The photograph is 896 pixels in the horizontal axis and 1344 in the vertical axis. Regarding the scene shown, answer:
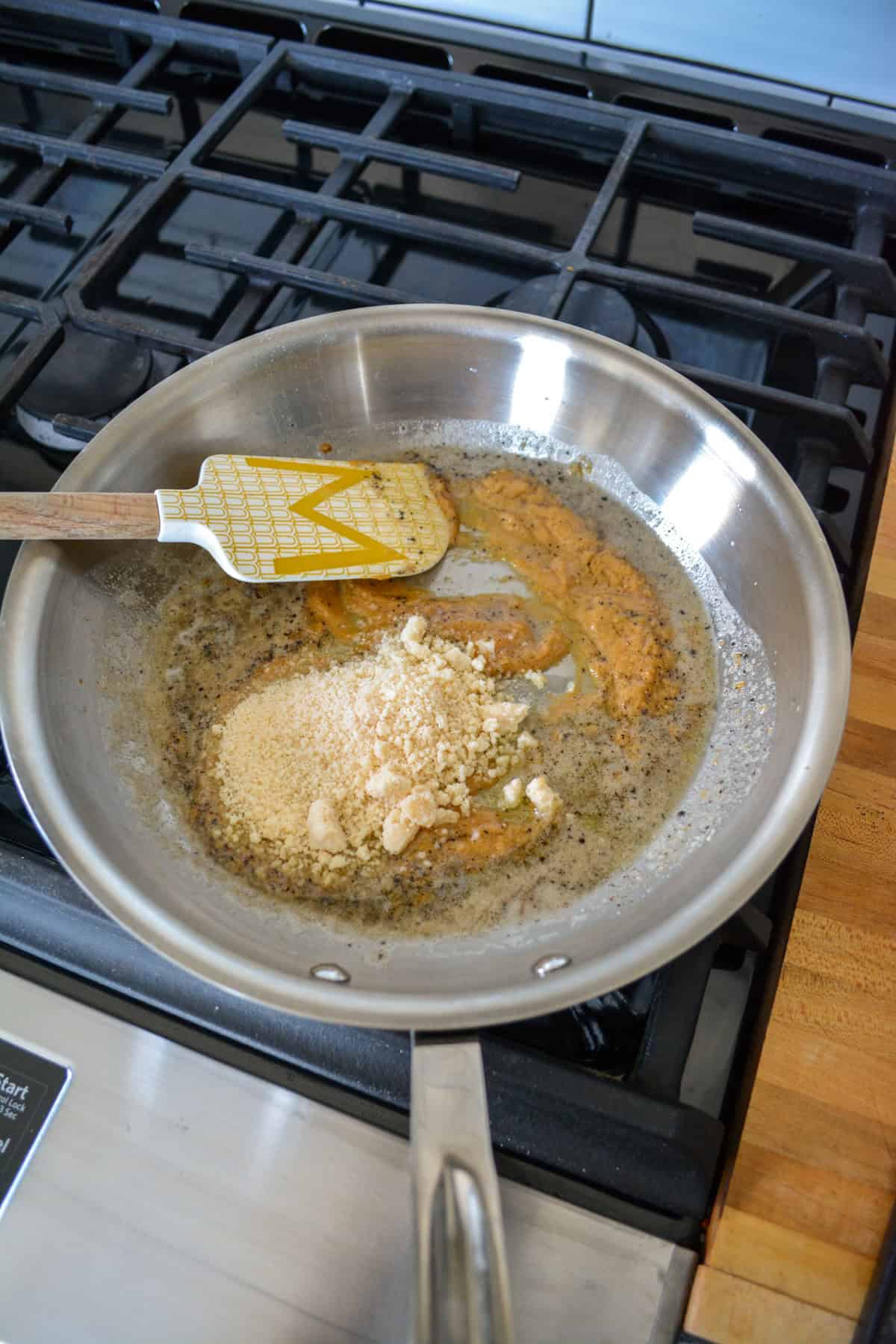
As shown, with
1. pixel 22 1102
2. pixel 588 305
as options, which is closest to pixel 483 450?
pixel 588 305

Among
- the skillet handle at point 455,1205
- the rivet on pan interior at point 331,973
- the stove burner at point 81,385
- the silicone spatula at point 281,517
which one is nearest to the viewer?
the skillet handle at point 455,1205

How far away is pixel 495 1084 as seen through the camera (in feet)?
1.60

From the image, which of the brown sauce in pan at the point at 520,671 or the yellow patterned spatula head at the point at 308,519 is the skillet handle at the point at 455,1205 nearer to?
the brown sauce in pan at the point at 520,671

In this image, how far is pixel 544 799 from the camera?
612 mm

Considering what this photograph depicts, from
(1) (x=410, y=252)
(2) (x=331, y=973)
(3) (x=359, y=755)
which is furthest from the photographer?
(1) (x=410, y=252)

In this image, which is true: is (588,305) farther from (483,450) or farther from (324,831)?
(324,831)

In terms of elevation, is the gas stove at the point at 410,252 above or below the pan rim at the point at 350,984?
above

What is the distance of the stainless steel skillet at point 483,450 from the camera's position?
0.46 m

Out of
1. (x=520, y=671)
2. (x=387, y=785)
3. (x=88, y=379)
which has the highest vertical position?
(x=88, y=379)

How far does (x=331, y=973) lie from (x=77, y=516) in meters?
0.31

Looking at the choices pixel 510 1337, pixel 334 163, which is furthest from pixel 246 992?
pixel 334 163

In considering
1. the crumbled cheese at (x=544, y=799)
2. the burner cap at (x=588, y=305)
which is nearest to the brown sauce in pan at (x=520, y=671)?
the crumbled cheese at (x=544, y=799)

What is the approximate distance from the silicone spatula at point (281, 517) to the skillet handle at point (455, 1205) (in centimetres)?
34

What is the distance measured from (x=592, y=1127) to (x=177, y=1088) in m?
0.20
